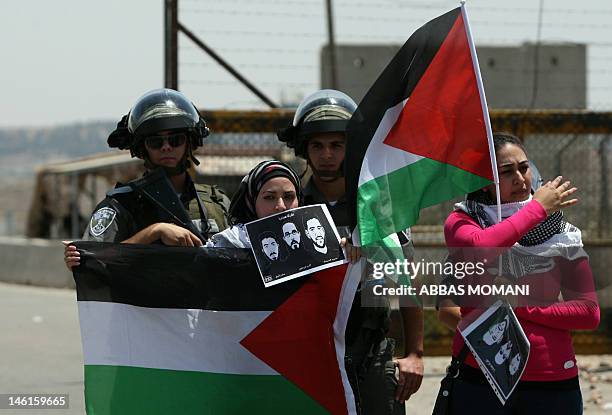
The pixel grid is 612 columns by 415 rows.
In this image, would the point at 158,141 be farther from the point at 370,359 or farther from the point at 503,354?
the point at 503,354

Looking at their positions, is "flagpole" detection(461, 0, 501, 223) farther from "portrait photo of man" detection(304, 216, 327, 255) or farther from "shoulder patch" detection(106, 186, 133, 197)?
"shoulder patch" detection(106, 186, 133, 197)

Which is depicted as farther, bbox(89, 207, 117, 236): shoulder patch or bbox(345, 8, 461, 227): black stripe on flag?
bbox(89, 207, 117, 236): shoulder patch

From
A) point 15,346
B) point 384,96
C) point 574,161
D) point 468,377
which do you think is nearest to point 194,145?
point 384,96

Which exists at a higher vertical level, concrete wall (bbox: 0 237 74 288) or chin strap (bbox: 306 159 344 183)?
concrete wall (bbox: 0 237 74 288)

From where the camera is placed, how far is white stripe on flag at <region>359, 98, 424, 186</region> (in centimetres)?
435

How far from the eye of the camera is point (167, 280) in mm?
4613

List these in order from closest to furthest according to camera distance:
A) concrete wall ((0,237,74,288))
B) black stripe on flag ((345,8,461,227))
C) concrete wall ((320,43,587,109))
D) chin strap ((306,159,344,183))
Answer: black stripe on flag ((345,8,461,227)), chin strap ((306,159,344,183)), concrete wall ((320,43,587,109)), concrete wall ((0,237,74,288))

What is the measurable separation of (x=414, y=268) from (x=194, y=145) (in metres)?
1.23

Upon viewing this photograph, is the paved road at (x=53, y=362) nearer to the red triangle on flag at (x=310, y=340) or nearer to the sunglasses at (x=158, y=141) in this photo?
the sunglasses at (x=158, y=141)

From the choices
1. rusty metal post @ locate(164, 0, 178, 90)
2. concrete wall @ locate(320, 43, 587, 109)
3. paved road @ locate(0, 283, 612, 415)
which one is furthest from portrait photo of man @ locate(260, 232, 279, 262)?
concrete wall @ locate(320, 43, 587, 109)

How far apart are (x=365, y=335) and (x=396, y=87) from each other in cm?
99

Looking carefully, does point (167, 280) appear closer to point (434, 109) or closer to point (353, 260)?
point (353, 260)

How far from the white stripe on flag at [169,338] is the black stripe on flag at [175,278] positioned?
4 centimetres

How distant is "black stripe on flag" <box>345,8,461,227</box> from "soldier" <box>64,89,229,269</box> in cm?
79
